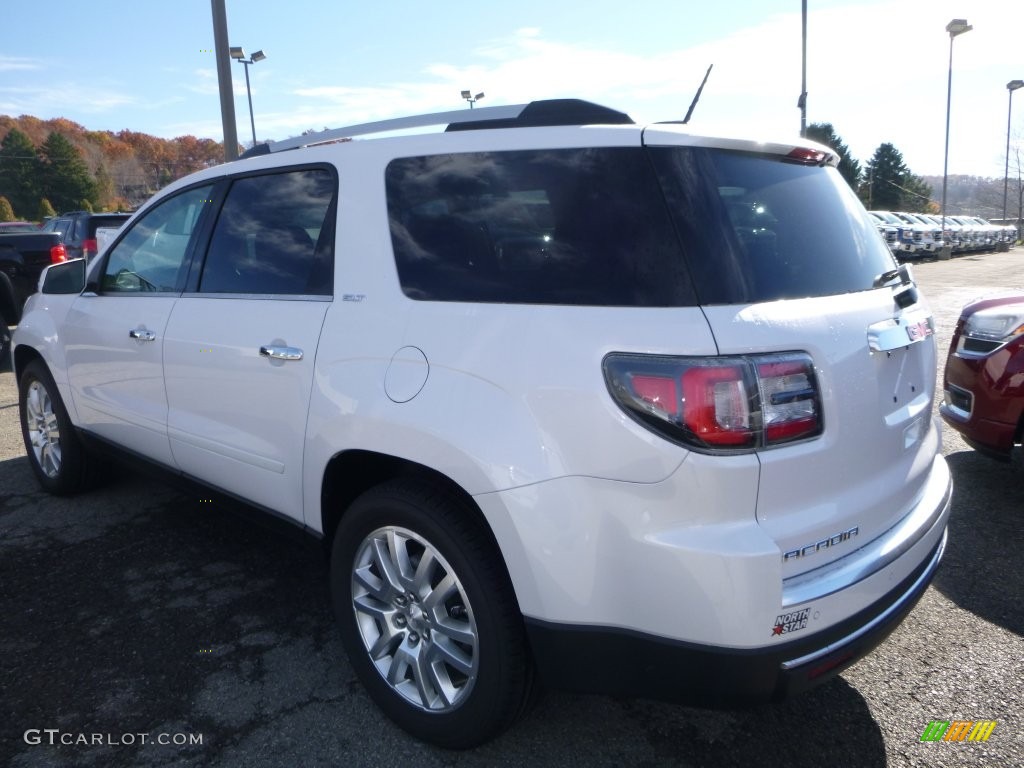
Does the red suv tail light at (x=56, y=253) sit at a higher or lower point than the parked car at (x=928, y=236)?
higher

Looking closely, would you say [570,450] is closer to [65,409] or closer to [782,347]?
[782,347]

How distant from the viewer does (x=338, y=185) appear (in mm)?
2812

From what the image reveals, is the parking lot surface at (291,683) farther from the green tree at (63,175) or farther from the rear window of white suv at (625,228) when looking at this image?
the green tree at (63,175)

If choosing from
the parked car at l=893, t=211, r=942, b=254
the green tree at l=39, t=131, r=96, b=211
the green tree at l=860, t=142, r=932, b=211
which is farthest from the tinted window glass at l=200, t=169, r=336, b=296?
the green tree at l=39, t=131, r=96, b=211

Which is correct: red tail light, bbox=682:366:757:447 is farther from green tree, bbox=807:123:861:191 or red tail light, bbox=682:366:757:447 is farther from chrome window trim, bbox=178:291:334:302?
green tree, bbox=807:123:861:191

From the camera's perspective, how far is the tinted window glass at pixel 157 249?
11.8ft

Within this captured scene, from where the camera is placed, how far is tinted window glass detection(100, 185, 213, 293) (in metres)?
3.60

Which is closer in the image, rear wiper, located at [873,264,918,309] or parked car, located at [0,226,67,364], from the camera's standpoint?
rear wiper, located at [873,264,918,309]

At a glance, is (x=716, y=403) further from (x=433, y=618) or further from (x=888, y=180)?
(x=888, y=180)

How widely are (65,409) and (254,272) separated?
7.00 feet

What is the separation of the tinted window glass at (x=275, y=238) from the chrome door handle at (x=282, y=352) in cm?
21

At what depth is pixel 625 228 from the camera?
209 centimetres

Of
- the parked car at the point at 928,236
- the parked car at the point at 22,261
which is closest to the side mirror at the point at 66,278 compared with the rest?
the parked car at the point at 22,261

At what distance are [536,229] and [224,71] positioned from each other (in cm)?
917
